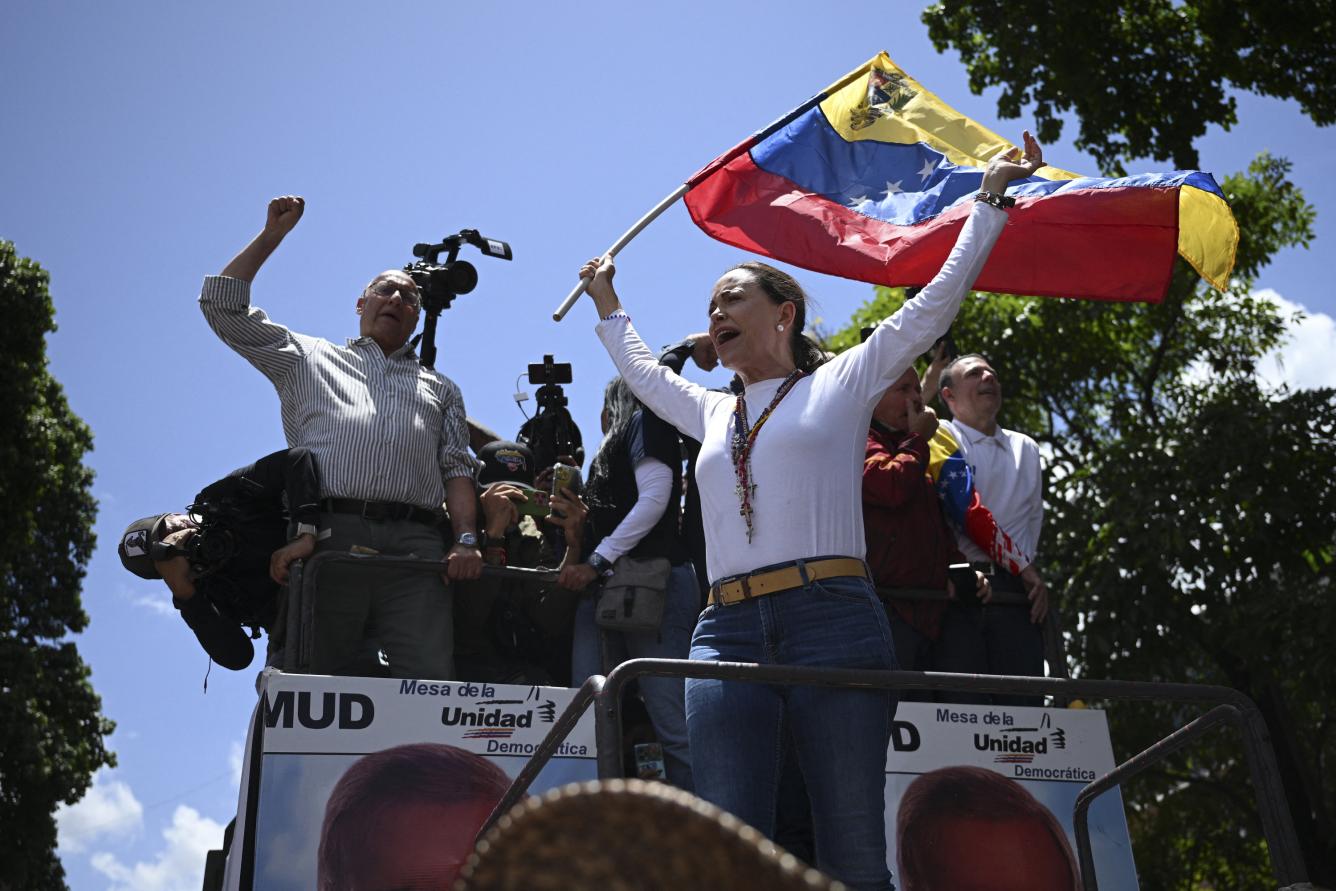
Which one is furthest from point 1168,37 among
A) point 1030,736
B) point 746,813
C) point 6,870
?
point 6,870

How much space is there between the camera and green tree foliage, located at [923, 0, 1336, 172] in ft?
40.9

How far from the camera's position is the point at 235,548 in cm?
534

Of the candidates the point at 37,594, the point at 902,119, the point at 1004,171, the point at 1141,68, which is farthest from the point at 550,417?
the point at 37,594

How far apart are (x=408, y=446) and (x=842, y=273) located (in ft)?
6.59

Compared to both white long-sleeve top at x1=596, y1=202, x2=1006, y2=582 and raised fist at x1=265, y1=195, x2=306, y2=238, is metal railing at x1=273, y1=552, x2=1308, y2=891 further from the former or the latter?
raised fist at x1=265, y1=195, x2=306, y2=238

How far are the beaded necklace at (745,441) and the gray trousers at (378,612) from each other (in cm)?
186

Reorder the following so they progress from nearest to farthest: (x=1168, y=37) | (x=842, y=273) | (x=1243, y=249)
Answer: (x=842, y=273) < (x=1168, y=37) < (x=1243, y=249)

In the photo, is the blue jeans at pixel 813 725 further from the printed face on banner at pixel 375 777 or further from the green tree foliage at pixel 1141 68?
the green tree foliage at pixel 1141 68

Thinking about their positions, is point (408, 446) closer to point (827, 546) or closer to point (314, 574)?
point (314, 574)

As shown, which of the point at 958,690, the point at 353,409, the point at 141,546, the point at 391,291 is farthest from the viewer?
the point at 391,291

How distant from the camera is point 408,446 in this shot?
18.4 ft

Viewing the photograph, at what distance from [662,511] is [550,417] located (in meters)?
1.32

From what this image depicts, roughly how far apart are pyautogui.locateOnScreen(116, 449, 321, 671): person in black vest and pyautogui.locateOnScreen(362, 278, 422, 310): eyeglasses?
971 mm

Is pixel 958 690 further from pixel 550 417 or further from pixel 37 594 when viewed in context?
pixel 37 594
